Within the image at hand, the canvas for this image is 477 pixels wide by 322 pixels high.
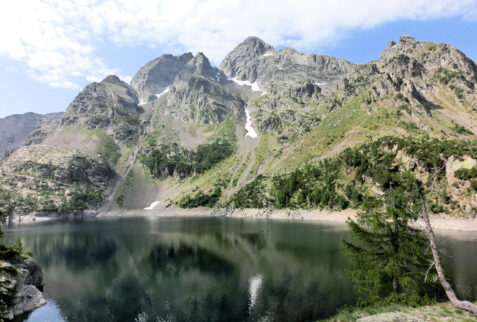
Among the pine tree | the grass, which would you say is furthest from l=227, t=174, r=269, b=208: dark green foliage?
the grass

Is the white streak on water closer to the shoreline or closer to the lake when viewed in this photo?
the lake

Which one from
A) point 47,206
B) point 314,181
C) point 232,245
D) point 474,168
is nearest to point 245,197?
point 314,181

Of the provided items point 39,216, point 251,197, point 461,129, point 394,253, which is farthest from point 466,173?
point 39,216

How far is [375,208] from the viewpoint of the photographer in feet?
76.4

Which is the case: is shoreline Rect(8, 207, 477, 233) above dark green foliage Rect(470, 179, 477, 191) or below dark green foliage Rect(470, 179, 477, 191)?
below

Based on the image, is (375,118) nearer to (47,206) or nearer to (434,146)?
(434,146)

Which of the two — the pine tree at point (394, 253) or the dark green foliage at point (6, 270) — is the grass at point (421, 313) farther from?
the dark green foliage at point (6, 270)

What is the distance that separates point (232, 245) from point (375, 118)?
152 meters

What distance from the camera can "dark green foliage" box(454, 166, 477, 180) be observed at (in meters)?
79.6

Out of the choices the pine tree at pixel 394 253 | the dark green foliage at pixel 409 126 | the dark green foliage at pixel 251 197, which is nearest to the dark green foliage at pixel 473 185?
the pine tree at pixel 394 253

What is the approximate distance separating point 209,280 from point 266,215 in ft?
332

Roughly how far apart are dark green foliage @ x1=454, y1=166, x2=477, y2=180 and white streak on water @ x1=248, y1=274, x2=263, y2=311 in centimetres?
7500

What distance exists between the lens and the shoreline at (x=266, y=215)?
77.4 meters

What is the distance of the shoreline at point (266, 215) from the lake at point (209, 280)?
10890mm
